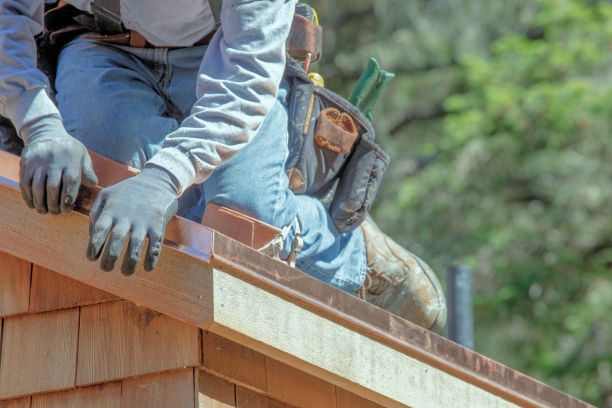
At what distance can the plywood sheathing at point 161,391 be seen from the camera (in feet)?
9.41

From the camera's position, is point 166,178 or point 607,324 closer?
point 166,178

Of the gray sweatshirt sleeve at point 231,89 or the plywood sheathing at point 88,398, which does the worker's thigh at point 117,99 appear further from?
the plywood sheathing at point 88,398

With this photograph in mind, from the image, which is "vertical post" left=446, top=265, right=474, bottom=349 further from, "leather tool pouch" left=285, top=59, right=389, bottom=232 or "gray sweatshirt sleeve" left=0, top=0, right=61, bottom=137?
"gray sweatshirt sleeve" left=0, top=0, right=61, bottom=137

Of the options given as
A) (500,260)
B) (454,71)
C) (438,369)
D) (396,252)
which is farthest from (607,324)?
(438,369)

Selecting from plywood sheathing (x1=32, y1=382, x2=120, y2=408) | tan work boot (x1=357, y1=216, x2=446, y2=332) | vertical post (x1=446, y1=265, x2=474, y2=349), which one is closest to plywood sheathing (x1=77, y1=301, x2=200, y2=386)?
plywood sheathing (x1=32, y1=382, x2=120, y2=408)

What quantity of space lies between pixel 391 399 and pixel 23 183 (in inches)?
38.4

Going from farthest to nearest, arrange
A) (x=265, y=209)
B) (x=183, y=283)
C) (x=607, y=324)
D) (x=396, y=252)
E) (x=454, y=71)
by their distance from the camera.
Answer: (x=454, y=71) → (x=607, y=324) → (x=396, y=252) → (x=265, y=209) → (x=183, y=283)

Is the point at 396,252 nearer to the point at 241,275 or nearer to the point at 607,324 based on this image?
the point at 241,275

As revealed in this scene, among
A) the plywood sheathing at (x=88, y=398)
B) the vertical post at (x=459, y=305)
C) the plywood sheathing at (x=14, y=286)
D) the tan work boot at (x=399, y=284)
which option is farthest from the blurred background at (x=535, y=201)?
the plywood sheathing at (x=88, y=398)

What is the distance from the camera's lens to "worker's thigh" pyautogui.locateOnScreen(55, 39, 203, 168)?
11.0ft

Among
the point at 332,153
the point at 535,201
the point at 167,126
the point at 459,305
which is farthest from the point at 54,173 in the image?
the point at 535,201

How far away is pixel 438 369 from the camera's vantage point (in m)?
3.20

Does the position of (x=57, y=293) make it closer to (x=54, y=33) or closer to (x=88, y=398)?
(x=88, y=398)

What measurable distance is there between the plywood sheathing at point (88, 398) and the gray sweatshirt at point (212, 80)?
0.49m
